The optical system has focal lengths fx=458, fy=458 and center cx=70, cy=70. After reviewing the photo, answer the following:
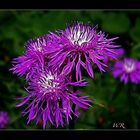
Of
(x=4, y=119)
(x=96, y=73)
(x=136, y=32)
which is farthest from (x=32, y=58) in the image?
(x=136, y=32)

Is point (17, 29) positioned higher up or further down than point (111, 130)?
higher up

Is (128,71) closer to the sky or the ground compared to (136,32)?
closer to the ground

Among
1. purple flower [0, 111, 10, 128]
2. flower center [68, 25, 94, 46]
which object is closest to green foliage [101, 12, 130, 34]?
purple flower [0, 111, 10, 128]

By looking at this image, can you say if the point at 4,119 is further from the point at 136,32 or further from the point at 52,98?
the point at 136,32

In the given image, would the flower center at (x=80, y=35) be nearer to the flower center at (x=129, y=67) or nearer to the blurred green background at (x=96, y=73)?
the blurred green background at (x=96, y=73)

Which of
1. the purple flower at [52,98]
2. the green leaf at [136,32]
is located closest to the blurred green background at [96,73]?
the green leaf at [136,32]

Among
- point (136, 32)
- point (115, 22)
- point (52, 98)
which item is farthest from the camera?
point (115, 22)
